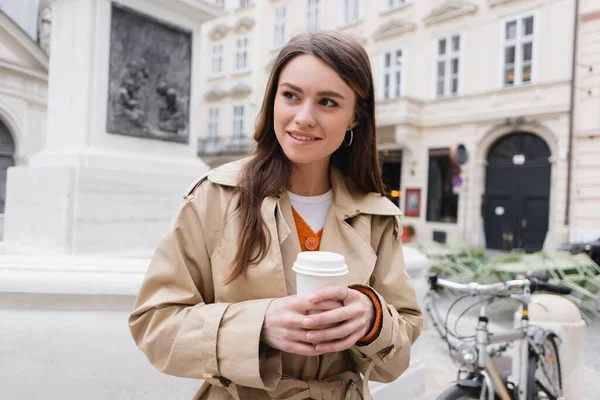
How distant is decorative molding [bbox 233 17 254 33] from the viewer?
70.7 feet

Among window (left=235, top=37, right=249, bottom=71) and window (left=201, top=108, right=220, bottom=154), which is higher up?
window (left=235, top=37, right=249, bottom=71)

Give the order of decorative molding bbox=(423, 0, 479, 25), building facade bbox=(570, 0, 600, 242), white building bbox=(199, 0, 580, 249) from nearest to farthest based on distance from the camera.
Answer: building facade bbox=(570, 0, 600, 242), white building bbox=(199, 0, 580, 249), decorative molding bbox=(423, 0, 479, 25)

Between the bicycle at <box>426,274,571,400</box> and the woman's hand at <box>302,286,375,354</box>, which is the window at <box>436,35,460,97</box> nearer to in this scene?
the bicycle at <box>426,274,571,400</box>

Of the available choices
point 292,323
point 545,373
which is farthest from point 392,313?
point 545,373

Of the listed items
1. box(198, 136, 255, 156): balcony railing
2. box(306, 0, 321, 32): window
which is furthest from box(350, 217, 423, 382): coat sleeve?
box(198, 136, 255, 156): balcony railing

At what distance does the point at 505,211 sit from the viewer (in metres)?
14.1

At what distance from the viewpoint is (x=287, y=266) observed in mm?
1233

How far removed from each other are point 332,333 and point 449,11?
16056 mm

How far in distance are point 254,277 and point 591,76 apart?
13654 mm

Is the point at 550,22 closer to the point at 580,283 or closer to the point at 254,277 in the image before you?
the point at 580,283

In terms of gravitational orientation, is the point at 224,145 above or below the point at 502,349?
above

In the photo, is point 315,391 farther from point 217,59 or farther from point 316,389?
point 217,59

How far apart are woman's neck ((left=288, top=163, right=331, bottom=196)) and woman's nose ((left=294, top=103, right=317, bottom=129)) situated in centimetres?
18

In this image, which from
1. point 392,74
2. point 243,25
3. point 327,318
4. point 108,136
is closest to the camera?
point 327,318
